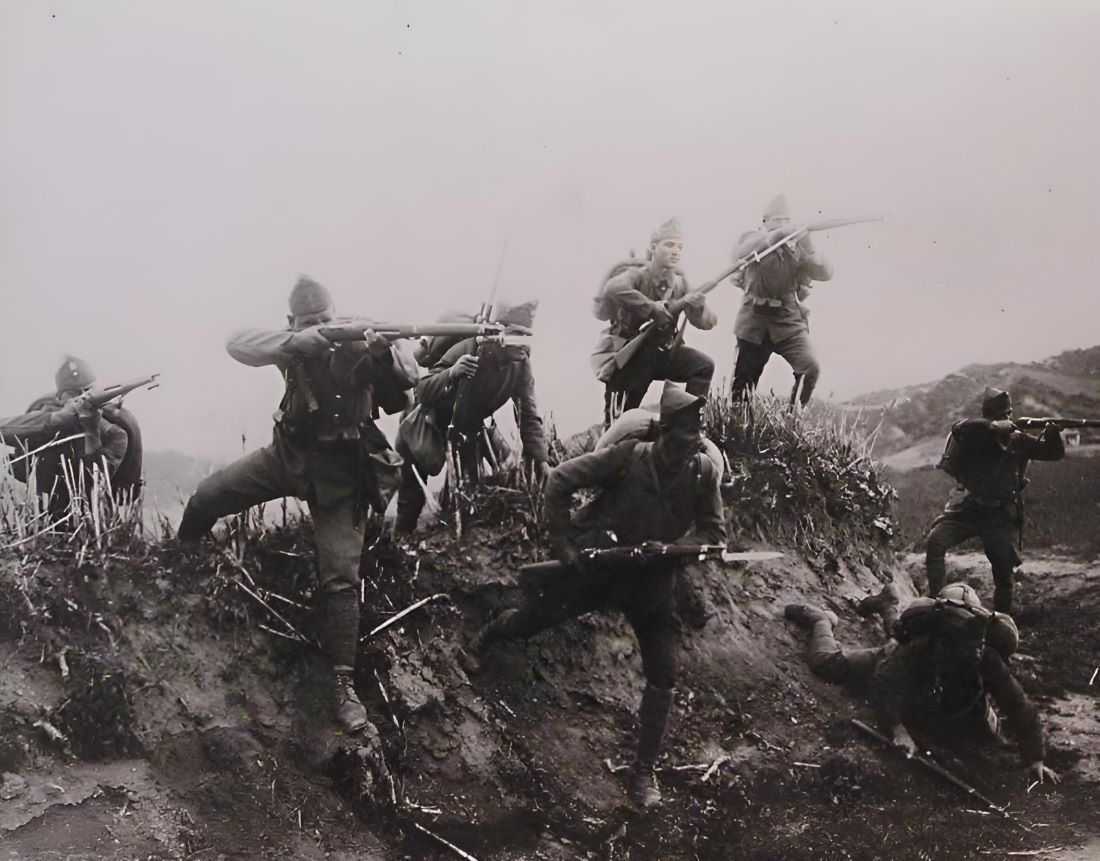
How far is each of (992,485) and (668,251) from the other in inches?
74.5

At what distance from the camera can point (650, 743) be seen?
3875 millimetres

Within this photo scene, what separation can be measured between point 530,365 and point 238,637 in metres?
1.70

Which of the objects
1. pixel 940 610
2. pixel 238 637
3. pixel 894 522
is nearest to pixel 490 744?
pixel 238 637

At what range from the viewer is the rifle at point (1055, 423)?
4770 millimetres

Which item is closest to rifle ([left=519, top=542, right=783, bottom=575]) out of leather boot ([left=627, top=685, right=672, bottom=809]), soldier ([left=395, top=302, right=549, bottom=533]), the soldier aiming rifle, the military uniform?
leather boot ([left=627, top=685, right=672, bottom=809])

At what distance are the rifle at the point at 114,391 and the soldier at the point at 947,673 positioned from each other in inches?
121

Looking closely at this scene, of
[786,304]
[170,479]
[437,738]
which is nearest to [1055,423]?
[786,304]

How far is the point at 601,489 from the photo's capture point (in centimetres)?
400

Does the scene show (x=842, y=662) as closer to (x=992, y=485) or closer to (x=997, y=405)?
(x=992, y=485)

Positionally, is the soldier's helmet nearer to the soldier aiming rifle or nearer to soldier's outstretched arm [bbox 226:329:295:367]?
soldier's outstretched arm [bbox 226:329:295:367]

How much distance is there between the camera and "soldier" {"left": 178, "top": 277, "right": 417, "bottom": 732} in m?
3.66

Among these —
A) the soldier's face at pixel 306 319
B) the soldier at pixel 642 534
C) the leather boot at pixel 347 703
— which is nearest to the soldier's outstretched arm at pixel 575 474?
the soldier at pixel 642 534

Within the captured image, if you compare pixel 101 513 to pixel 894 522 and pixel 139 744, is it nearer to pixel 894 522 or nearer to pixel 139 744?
pixel 139 744

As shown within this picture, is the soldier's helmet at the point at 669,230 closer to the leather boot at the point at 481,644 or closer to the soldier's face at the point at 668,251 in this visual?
the soldier's face at the point at 668,251
